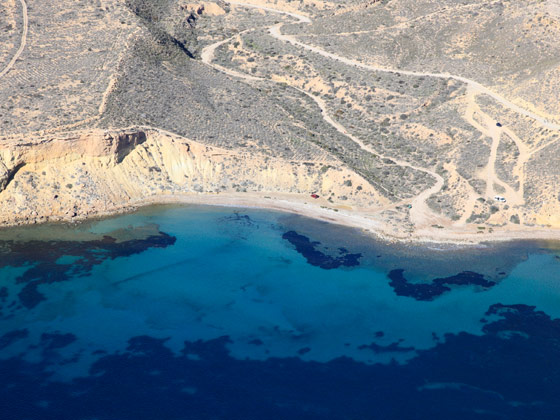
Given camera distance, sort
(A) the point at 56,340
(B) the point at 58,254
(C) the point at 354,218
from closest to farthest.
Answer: (A) the point at 56,340 < (B) the point at 58,254 < (C) the point at 354,218

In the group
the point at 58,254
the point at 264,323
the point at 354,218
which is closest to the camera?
the point at 264,323

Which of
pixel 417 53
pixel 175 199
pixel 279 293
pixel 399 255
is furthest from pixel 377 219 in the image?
pixel 417 53

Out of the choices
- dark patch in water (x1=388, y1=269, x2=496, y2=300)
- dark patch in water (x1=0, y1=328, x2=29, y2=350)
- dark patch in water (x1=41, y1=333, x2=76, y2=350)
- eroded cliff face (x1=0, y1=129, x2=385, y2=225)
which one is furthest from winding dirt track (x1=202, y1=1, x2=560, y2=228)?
dark patch in water (x1=0, y1=328, x2=29, y2=350)

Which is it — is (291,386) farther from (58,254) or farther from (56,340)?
(58,254)

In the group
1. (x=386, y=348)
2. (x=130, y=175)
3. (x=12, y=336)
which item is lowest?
(x=12, y=336)

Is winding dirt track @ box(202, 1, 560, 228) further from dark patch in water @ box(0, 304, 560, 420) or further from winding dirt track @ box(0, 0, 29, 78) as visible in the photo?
winding dirt track @ box(0, 0, 29, 78)

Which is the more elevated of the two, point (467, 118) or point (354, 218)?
point (467, 118)

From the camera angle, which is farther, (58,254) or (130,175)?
(130,175)

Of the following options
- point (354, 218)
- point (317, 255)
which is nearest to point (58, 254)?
point (317, 255)
